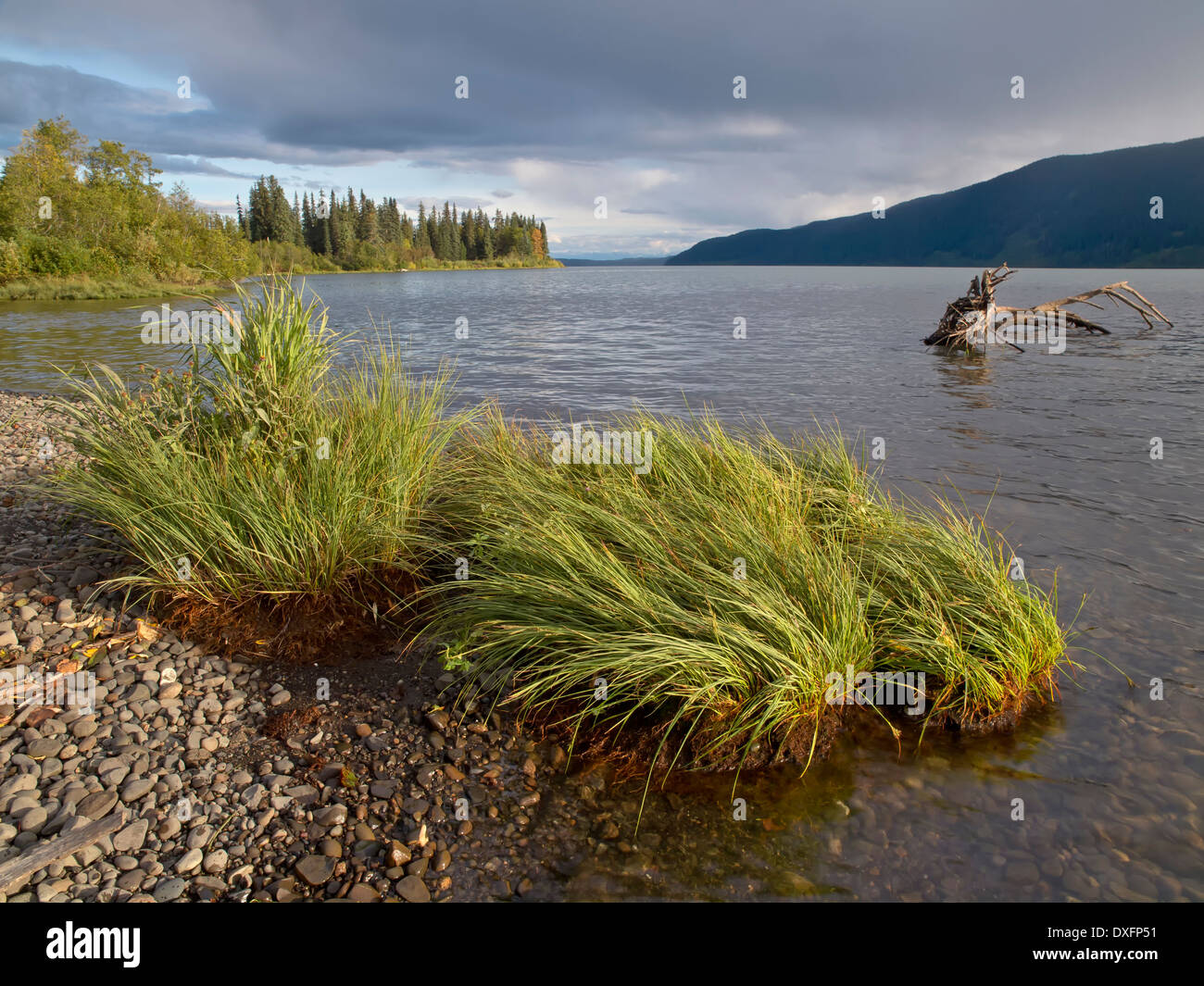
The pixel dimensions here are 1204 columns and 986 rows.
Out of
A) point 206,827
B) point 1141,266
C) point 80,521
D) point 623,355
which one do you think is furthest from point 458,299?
point 1141,266

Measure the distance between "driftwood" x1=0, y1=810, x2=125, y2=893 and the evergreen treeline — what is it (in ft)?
372

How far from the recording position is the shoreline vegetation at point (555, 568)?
445 cm

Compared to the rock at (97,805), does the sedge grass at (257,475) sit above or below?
above

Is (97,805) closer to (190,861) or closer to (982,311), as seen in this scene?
(190,861)

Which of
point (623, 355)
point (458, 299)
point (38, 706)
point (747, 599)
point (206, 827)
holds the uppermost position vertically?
point (458, 299)

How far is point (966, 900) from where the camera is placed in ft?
11.7

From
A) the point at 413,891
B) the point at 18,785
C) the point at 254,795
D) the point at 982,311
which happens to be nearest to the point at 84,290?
the point at 982,311

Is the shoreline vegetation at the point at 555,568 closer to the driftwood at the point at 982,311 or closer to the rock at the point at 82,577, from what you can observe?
the rock at the point at 82,577

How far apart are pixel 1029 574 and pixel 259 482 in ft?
24.0

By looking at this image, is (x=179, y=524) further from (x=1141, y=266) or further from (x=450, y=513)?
(x=1141, y=266)

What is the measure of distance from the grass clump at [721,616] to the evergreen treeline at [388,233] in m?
112

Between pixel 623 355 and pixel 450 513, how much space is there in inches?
768

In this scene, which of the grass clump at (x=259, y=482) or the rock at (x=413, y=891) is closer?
the rock at (x=413, y=891)

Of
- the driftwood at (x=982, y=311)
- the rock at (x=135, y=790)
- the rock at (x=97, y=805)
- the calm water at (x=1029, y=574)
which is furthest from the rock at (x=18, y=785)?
the driftwood at (x=982, y=311)
